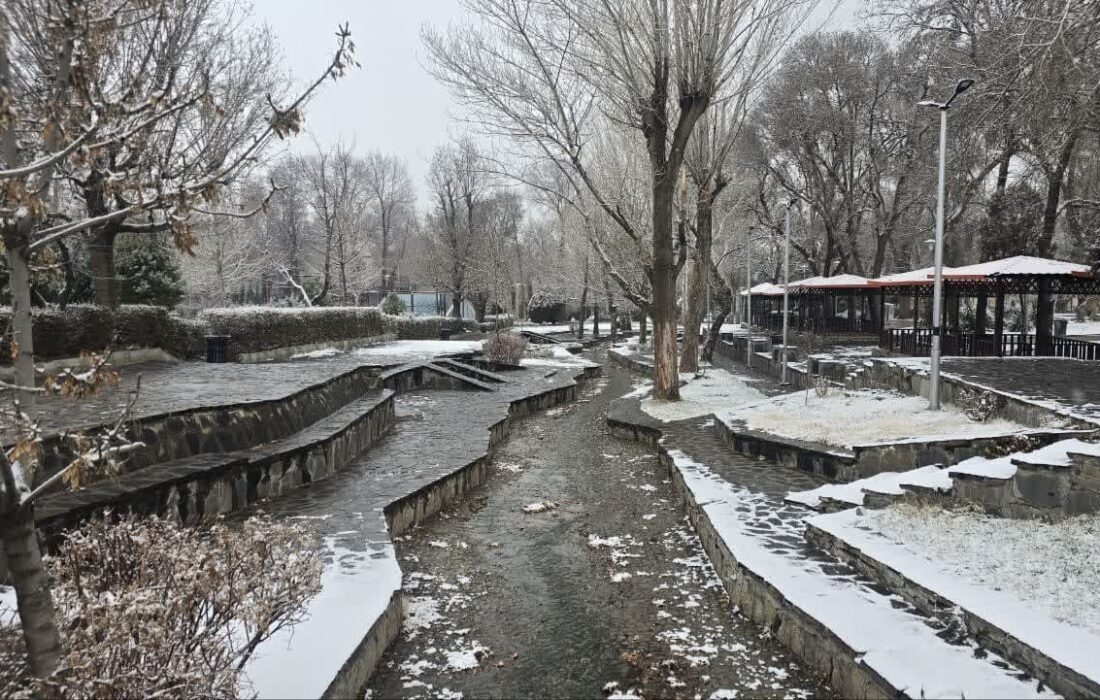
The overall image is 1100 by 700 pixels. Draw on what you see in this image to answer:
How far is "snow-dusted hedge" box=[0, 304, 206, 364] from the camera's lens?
12.3 meters

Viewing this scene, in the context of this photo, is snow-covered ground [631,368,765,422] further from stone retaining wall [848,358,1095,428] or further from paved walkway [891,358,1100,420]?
paved walkway [891,358,1100,420]

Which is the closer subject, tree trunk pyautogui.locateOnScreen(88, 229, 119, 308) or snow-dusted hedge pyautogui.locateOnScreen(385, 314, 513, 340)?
tree trunk pyautogui.locateOnScreen(88, 229, 119, 308)

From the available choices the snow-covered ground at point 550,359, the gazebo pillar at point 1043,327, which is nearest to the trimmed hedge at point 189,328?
the snow-covered ground at point 550,359

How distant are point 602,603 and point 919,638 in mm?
2365

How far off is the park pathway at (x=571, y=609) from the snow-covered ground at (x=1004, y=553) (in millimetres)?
1299

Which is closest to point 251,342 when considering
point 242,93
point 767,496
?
point 242,93

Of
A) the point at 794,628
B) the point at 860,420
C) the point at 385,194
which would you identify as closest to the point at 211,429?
the point at 794,628

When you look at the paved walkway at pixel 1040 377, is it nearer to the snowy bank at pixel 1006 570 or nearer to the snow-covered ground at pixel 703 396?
the snowy bank at pixel 1006 570

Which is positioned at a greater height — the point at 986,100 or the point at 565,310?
the point at 986,100

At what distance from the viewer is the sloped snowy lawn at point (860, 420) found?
28.8 ft

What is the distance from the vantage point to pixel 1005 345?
16312 millimetres

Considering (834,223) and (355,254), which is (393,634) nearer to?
(834,223)

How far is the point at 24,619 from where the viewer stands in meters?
2.69

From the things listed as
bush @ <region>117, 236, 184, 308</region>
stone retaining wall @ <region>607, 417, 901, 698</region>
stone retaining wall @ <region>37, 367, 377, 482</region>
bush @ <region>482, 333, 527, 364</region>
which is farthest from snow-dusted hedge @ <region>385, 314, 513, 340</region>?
stone retaining wall @ <region>607, 417, 901, 698</region>
